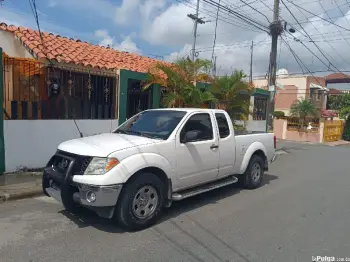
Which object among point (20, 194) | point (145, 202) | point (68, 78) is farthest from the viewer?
point (68, 78)

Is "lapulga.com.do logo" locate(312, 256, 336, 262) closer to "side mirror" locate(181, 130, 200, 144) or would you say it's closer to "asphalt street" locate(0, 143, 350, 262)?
"asphalt street" locate(0, 143, 350, 262)

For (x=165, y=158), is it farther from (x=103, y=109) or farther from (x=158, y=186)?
(x=103, y=109)

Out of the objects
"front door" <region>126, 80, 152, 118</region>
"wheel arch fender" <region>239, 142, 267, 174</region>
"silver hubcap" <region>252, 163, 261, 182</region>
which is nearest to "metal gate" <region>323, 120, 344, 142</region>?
"front door" <region>126, 80, 152, 118</region>

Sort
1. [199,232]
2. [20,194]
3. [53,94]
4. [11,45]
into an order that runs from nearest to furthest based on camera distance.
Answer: [199,232] < [20,194] < [53,94] < [11,45]

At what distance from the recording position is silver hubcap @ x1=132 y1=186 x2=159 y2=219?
4262mm

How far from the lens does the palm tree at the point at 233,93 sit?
423 inches

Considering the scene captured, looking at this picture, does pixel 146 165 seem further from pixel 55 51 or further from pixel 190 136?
pixel 55 51

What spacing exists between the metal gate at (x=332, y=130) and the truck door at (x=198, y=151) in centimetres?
2150

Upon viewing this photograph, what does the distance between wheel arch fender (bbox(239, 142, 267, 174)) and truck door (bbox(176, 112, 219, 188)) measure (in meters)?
1.02

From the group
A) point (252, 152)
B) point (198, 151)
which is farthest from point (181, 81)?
point (198, 151)

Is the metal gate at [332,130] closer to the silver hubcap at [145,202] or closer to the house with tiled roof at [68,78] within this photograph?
the house with tiled roof at [68,78]

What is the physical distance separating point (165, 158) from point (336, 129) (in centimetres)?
2589

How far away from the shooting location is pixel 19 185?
6219mm

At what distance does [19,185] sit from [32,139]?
5.18 ft
